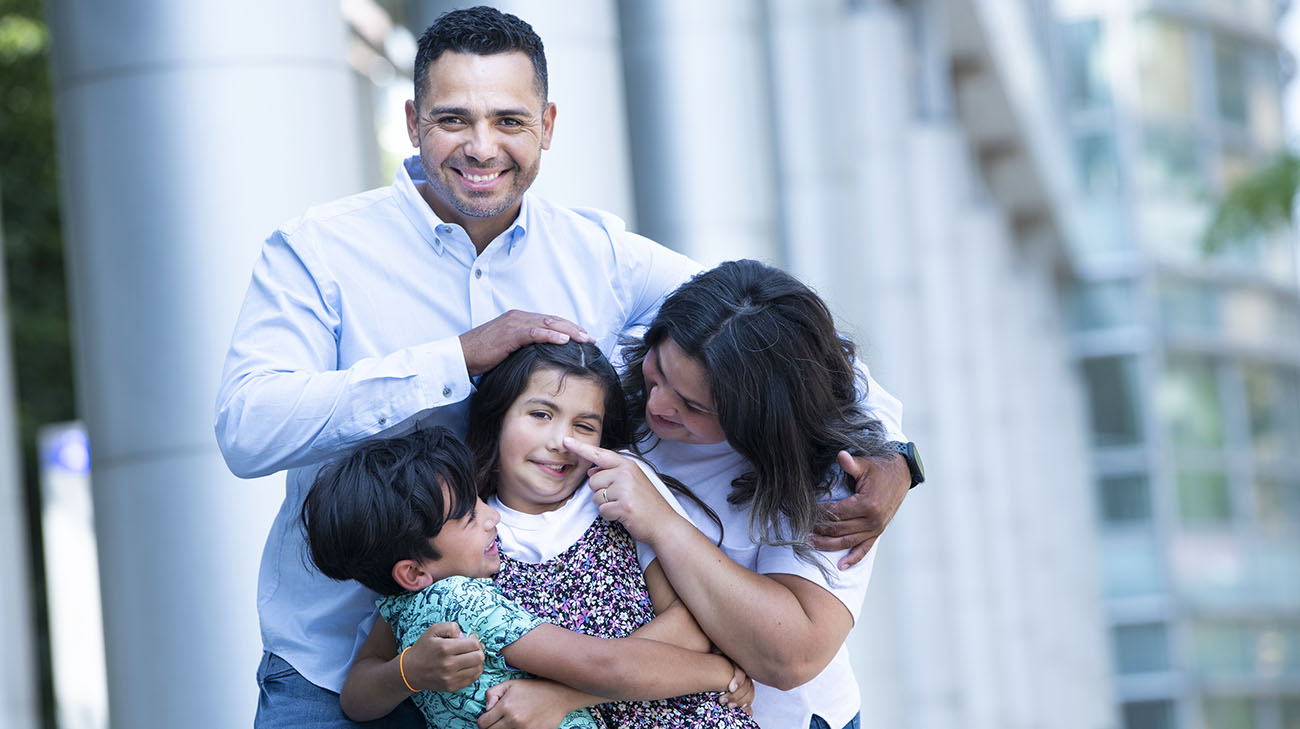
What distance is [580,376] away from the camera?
3.25 m

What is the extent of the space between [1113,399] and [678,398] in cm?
2562

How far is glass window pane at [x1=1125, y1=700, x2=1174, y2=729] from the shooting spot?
2656 cm

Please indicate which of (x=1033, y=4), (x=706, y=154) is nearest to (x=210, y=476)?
(x=706, y=154)

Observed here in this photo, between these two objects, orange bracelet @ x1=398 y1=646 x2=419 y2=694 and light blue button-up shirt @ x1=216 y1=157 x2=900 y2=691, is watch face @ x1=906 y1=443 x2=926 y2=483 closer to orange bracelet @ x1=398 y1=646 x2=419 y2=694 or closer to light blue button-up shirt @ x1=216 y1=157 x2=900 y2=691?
light blue button-up shirt @ x1=216 y1=157 x2=900 y2=691

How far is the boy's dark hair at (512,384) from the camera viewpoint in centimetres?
321

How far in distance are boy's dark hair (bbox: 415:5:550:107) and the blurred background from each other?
1.06 metres

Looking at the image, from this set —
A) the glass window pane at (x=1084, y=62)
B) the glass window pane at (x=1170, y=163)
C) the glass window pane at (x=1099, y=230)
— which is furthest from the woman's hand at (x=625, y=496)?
the glass window pane at (x=1084, y=62)

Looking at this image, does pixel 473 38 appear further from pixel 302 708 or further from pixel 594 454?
pixel 302 708

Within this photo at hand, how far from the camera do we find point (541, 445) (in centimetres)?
319

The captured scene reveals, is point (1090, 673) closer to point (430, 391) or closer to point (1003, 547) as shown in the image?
point (1003, 547)

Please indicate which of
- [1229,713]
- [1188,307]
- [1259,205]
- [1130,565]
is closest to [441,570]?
[1259,205]

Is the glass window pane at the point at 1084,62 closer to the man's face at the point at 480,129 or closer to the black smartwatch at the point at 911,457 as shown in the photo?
the black smartwatch at the point at 911,457

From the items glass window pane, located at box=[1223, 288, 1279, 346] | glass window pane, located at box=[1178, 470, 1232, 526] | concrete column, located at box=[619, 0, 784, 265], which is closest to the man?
concrete column, located at box=[619, 0, 784, 265]

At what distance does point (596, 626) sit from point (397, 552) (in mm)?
392
